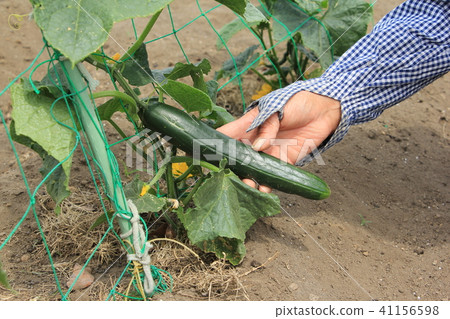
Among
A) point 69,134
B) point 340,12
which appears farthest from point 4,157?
point 340,12

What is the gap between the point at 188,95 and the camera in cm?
174

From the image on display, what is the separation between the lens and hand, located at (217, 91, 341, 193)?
7.13 feet

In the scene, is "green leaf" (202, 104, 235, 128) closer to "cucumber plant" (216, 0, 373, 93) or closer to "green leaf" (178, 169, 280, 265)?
"green leaf" (178, 169, 280, 265)

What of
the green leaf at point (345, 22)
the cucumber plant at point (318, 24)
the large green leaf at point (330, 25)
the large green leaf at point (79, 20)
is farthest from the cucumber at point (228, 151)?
the green leaf at point (345, 22)

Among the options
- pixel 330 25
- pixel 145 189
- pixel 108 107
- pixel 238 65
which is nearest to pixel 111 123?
pixel 108 107

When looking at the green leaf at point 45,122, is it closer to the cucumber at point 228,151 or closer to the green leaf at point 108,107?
the green leaf at point 108,107

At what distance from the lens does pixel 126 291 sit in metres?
1.69

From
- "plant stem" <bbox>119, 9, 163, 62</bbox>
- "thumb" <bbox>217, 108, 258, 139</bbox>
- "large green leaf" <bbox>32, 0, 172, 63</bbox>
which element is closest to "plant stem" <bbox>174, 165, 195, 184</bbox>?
"thumb" <bbox>217, 108, 258, 139</bbox>

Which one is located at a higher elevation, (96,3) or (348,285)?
(96,3)

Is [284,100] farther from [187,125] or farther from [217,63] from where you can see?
[217,63]

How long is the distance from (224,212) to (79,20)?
84cm

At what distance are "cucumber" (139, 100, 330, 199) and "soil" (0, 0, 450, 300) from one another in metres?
0.26

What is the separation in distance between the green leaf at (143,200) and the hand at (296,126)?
49 centimetres
